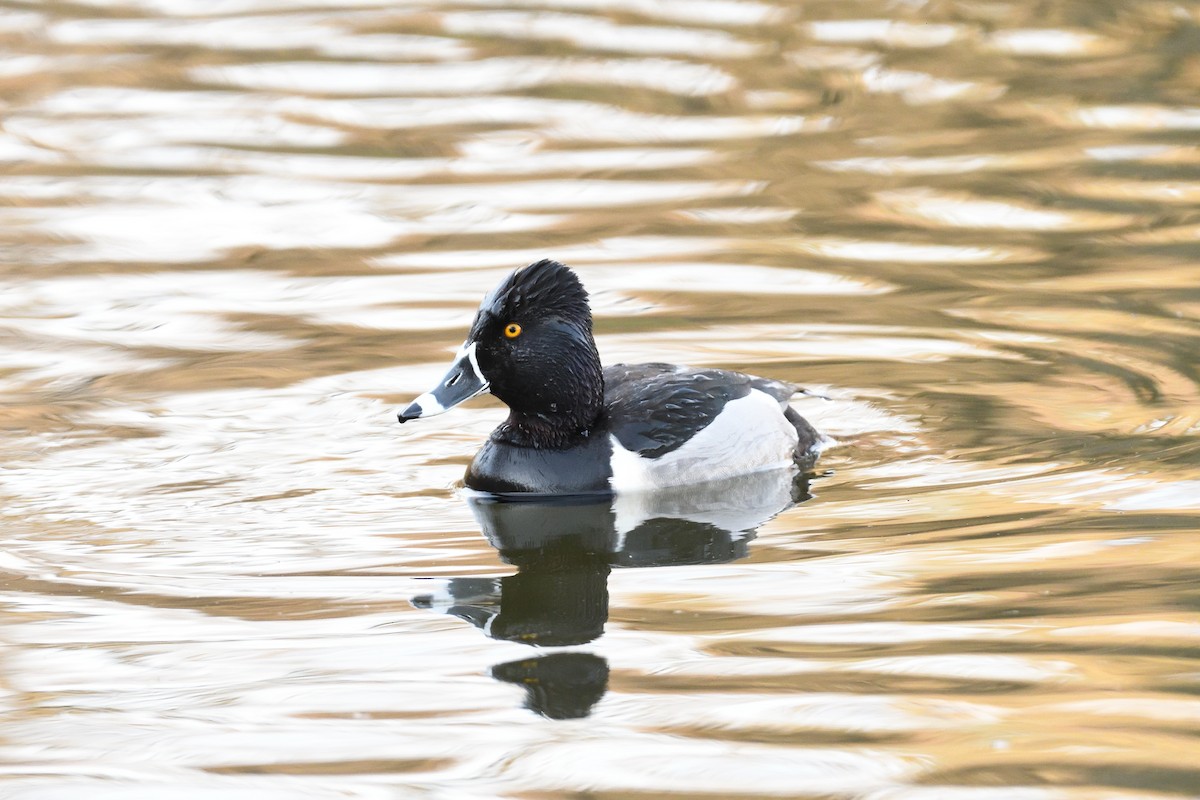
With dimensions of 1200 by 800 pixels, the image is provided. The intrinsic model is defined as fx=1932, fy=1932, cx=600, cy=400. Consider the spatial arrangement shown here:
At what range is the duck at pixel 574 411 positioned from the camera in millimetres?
8398

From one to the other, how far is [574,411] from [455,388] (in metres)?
0.54

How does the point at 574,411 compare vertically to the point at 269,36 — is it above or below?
below

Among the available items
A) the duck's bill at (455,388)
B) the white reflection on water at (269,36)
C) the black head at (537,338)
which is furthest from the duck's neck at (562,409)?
the white reflection on water at (269,36)

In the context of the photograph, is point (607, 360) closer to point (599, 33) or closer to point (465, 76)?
point (465, 76)

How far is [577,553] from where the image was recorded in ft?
25.4

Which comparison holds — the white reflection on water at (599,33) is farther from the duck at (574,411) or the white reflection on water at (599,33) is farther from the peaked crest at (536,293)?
the peaked crest at (536,293)

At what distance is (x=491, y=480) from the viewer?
8445 mm

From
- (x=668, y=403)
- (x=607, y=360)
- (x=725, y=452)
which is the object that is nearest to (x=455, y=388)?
(x=668, y=403)

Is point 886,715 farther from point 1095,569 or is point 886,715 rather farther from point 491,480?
point 491,480

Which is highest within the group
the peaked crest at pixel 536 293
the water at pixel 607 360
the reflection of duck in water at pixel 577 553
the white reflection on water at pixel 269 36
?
the white reflection on water at pixel 269 36

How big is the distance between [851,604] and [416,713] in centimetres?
167

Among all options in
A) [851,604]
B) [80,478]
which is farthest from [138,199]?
[851,604]

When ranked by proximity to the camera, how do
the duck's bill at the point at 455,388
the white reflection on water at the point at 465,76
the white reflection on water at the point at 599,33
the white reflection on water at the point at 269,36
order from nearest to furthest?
the duck's bill at the point at 455,388 → the white reflection on water at the point at 465,76 → the white reflection on water at the point at 599,33 → the white reflection on water at the point at 269,36

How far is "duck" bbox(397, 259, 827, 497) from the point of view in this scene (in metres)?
8.40
